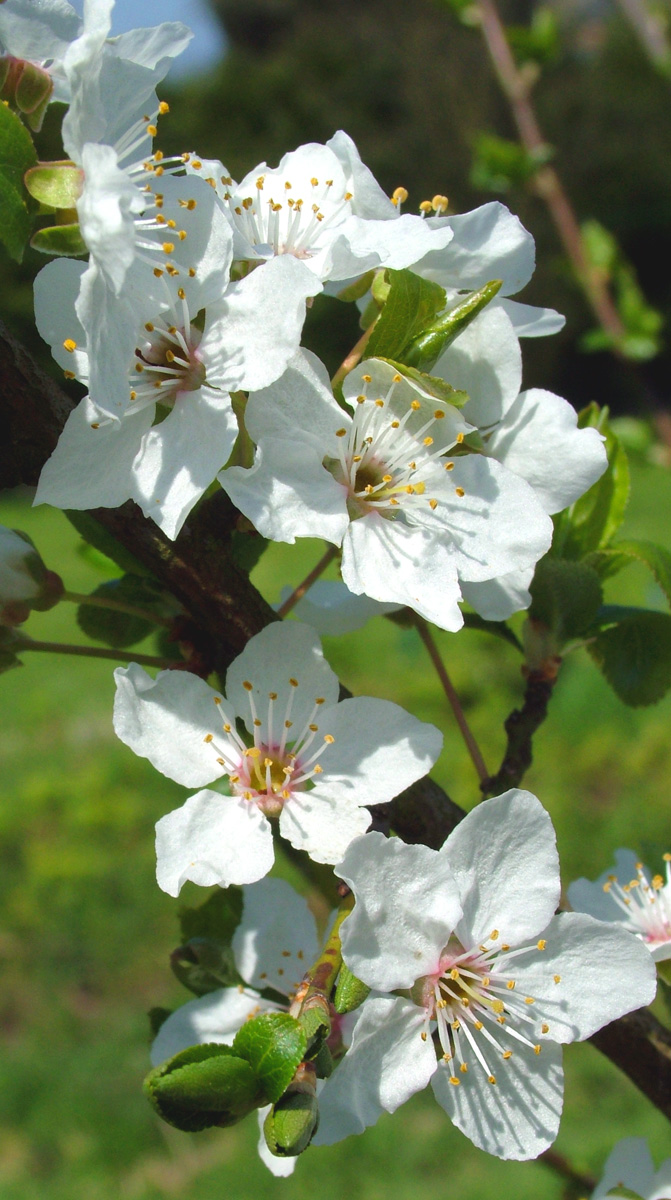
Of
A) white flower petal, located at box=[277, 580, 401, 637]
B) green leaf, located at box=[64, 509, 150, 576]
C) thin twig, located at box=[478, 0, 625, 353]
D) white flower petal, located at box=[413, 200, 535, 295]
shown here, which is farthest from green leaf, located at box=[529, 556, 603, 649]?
thin twig, located at box=[478, 0, 625, 353]

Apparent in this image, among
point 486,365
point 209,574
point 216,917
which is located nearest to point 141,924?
point 216,917

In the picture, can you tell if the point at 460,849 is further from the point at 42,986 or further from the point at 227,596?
the point at 42,986

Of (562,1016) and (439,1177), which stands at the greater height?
(562,1016)

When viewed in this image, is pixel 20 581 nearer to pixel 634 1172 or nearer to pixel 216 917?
pixel 216 917

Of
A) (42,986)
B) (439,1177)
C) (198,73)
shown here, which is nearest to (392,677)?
(42,986)

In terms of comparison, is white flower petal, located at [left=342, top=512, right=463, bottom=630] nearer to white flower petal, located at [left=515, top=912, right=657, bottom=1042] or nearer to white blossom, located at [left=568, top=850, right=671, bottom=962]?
white flower petal, located at [left=515, top=912, right=657, bottom=1042]

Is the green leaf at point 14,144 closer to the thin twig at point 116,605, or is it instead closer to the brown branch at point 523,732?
the thin twig at point 116,605
